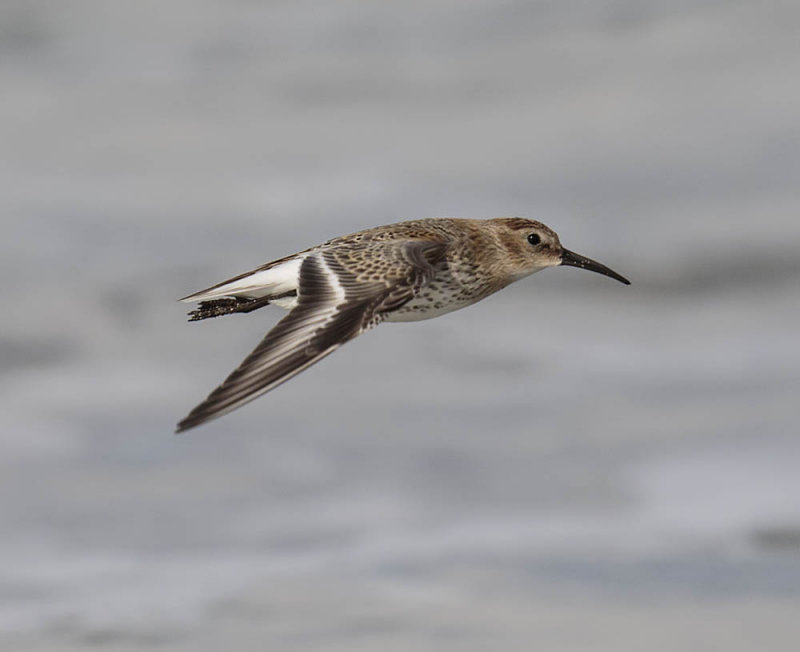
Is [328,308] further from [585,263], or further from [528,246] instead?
[585,263]

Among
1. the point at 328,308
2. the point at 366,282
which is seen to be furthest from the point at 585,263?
the point at 328,308

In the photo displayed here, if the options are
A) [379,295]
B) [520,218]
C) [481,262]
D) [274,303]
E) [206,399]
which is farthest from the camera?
[520,218]

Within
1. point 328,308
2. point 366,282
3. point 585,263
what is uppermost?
point 585,263

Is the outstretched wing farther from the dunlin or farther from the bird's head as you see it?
the bird's head

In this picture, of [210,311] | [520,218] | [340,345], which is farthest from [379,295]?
[520,218]

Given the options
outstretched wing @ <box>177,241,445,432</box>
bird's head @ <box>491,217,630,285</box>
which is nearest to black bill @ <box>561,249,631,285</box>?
bird's head @ <box>491,217,630,285</box>

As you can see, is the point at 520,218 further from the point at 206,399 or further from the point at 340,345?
the point at 206,399
